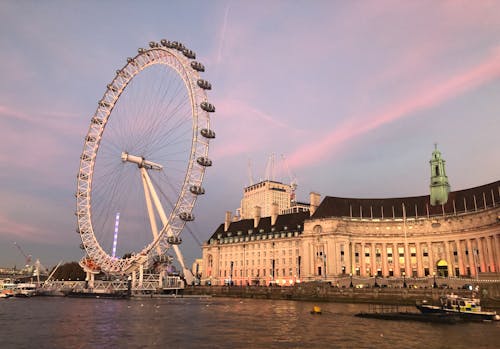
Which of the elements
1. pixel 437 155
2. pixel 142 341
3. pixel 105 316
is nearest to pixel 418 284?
pixel 437 155

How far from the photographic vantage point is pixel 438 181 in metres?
129

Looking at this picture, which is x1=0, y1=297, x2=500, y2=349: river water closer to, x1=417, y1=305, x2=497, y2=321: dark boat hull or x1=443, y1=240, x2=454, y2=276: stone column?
x1=417, y1=305, x2=497, y2=321: dark boat hull

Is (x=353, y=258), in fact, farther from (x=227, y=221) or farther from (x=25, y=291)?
(x=25, y=291)

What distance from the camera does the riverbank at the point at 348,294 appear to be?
77262mm

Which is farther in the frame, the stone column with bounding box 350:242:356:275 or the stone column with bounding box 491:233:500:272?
the stone column with bounding box 350:242:356:275

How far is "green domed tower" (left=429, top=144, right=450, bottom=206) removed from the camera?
12631cm

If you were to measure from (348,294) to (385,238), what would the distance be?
4160 cm

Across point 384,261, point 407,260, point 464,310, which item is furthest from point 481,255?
point 464,310

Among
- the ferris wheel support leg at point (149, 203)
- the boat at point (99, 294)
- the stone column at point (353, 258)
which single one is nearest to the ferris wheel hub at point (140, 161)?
the ferris wheel support leg at point (149, 203)

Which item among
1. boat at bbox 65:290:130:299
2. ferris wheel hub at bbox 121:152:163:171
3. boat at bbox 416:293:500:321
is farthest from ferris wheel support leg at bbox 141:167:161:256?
boat at bbox 416:293:500:321

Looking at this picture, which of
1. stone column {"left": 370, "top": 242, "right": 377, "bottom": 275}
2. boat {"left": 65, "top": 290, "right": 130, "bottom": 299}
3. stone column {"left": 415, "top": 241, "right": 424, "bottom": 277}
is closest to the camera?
boat {"left": 65, "top": 290, "right": 130, "bottom": 299}

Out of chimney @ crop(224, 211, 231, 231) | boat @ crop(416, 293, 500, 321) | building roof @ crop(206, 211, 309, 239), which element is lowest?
boat @ crop(416, 293, 500, 321)

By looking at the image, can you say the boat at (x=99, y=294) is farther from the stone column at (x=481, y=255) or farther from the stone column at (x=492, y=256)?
the stone column at (x=481, y=255)

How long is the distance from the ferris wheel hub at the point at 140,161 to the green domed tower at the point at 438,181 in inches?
3186
